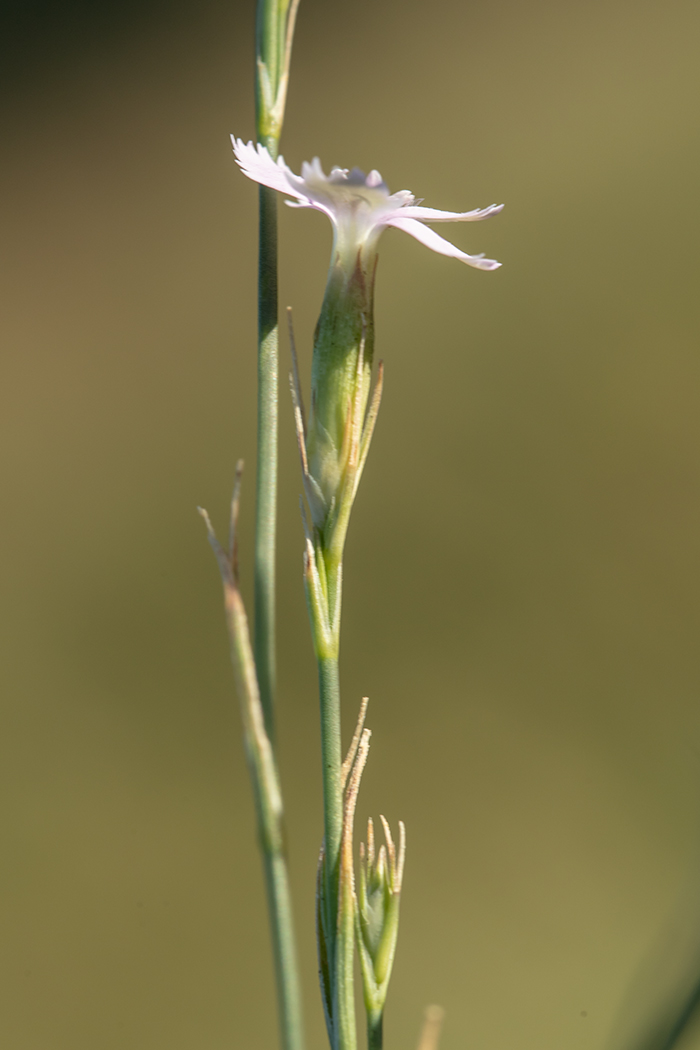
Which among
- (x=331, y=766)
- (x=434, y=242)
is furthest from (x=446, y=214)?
(x=331, y=766)

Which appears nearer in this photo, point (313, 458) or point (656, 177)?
point (313, 458)

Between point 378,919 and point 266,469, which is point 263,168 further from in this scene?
point 378,919

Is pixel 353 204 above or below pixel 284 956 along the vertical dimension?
above

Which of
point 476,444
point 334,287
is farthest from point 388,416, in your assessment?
point 334,287

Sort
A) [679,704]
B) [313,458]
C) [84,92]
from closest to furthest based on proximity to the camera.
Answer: [313,458] < [679,704] < [84,92]

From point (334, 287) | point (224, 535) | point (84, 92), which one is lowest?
point (224, 535)

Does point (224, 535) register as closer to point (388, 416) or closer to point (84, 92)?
point (388, 416)
